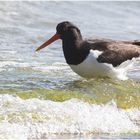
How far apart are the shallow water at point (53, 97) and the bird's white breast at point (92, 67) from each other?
6.8 inches

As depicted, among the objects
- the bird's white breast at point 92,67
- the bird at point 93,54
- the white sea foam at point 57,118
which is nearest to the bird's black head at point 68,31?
the bird at point 93,54

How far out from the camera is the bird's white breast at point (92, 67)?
36.9 feet

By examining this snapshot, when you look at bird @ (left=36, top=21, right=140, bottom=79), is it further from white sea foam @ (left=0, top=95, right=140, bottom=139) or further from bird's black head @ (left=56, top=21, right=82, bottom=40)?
white sea foam @ (left=0, top=95, right=140, bottom=139)

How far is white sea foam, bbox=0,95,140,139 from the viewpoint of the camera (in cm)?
909

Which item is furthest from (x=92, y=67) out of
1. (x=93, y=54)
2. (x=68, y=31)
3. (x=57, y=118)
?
(x=57, y=118)

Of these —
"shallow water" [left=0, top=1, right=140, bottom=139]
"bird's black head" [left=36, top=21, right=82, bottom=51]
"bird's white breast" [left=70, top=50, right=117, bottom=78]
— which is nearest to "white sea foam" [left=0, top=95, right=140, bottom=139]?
"shallow water" [left=0, top=1, right=140, bottom=139]

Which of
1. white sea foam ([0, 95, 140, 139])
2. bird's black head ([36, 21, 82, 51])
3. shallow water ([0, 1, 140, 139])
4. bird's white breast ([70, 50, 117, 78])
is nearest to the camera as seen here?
white sea foam ([0, 95, 140, 139])

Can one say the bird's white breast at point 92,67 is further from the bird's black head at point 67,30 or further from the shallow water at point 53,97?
the bird's black head at point 67,30

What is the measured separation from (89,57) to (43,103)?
1658mm

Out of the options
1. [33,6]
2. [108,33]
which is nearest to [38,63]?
[108,33]

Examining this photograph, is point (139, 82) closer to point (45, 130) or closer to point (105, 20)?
point (45, 130)

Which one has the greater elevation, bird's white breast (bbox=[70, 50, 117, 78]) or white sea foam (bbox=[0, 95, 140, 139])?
white sea foam (bbox=[0, 95, 140, 139])

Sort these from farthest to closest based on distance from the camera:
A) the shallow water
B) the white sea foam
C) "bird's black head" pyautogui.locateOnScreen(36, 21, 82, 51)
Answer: "bird's black head" pyautogui.locateOnScreen(36, 21, 82, 51) < the shallow water < the white sea foam

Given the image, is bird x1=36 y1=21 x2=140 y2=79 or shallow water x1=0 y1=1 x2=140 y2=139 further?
bird x1=36 y1=21 x2=140 y2=79
